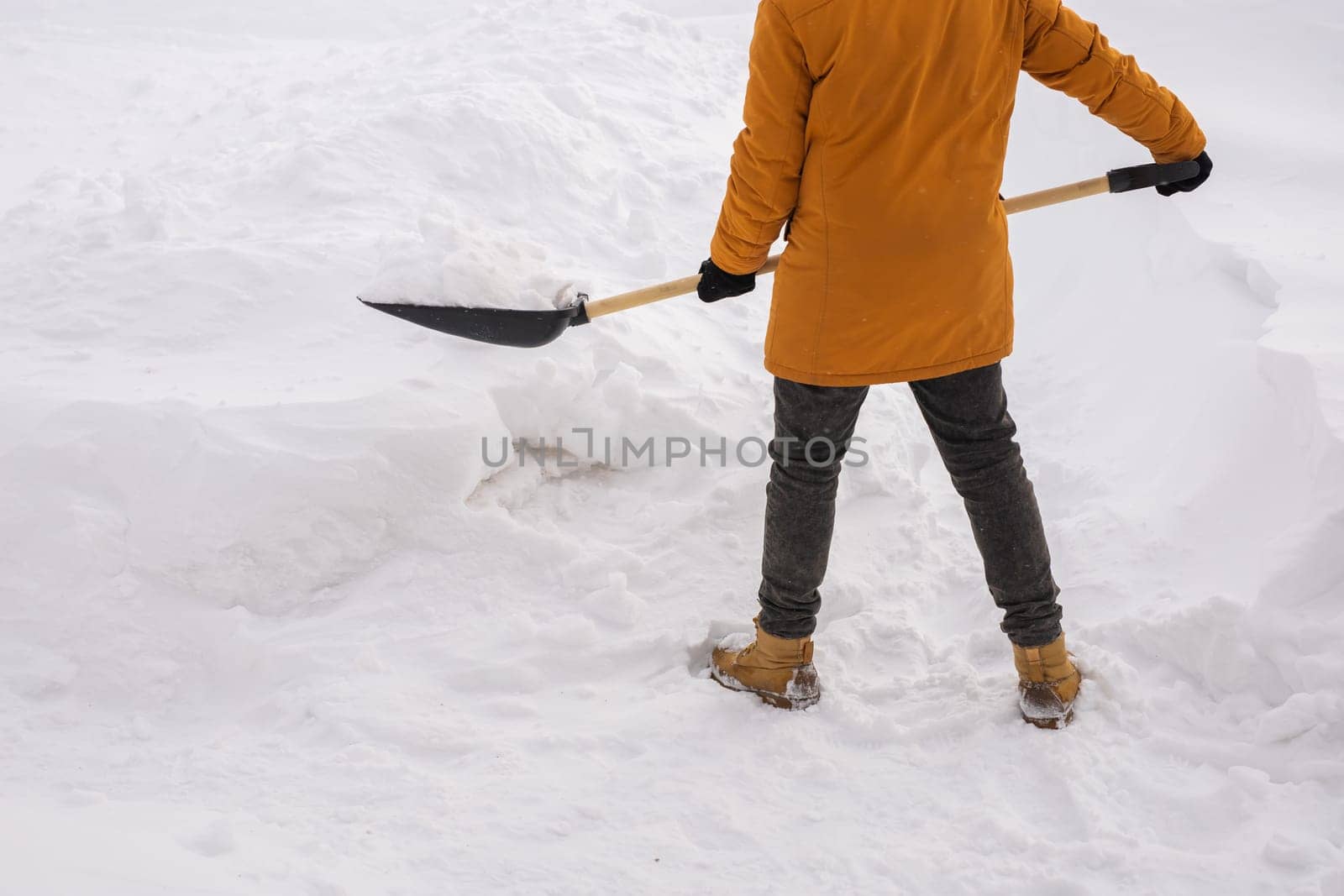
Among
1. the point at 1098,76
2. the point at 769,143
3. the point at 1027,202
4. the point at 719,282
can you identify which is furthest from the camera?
the point at 1027,202

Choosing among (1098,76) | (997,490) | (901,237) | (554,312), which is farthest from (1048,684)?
(554,312)

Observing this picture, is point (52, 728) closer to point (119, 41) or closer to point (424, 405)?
point (424, 405)

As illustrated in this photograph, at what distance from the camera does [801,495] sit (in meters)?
2.00

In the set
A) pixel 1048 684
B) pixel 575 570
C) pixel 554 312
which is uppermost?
pixel 554 312

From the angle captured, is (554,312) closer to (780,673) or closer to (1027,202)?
(780,673)

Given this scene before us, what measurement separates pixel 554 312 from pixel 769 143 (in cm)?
101

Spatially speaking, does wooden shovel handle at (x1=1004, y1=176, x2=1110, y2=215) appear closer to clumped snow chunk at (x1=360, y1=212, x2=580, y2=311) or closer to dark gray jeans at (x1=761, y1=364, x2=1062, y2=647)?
dark gray jeans at (x1=761, y1=364, x2=1062, y2=647)

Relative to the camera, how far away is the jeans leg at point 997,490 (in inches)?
73.9

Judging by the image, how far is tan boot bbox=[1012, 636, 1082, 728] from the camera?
201 cm

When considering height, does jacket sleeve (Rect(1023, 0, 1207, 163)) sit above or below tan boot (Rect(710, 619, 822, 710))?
above

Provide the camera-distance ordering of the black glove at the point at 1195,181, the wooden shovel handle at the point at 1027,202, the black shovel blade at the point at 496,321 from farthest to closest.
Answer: the black shovel blade at the point at 496,321 < the wooden shovel handle at the point at 1027,202 < the black glove at the point at 1195,181

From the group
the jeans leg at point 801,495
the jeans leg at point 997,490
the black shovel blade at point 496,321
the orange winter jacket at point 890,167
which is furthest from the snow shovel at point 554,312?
the jeans leg at point 997,490

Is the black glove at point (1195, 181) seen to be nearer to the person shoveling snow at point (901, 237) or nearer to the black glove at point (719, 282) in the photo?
the person shoveling snow at point (901, 237)

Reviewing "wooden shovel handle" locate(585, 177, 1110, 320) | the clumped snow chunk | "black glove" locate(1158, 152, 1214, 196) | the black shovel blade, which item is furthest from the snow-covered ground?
"black glove" locate(1158, 152, 1214, 196)
